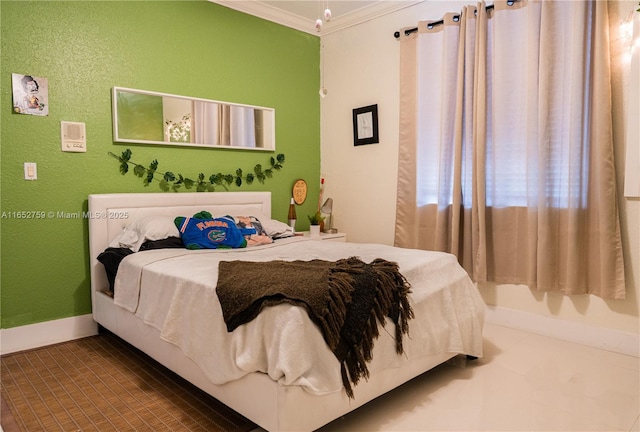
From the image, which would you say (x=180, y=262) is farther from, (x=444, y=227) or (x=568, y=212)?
(x=568, y=212)

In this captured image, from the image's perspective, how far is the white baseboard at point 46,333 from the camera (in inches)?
107

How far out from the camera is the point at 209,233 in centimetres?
296

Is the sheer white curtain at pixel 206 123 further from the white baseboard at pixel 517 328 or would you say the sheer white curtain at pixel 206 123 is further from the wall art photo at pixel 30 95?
the white baseboard at pixel 517 328

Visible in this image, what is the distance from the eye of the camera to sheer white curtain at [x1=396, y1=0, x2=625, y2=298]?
2.72 meters

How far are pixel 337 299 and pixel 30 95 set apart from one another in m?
2.41

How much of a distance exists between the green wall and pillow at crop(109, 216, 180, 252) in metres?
0.33

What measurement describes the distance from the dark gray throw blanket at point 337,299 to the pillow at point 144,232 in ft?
3.63

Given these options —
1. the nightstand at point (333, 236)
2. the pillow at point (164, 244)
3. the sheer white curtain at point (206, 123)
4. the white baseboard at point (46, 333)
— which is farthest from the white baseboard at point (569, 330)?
the white baseboard at point (46, 333)

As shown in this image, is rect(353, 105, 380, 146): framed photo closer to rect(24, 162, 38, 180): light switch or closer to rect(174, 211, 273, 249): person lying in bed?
rect(174, 211, 273, 249): person lying in bed

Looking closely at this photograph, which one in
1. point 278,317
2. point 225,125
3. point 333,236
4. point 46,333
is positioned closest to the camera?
point 278,317

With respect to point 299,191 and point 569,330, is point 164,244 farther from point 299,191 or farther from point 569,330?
point 569,330

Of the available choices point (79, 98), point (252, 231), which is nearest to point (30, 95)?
point (79, 98)

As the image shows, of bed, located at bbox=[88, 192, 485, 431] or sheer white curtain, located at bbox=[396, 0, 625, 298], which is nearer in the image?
bed, located at bbox=[88, 192, 485, 431]

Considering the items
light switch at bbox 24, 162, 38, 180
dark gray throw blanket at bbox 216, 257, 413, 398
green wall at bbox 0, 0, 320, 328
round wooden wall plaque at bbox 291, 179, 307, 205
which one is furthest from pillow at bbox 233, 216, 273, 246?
light switch at bbox 24, 162, 38, 180
